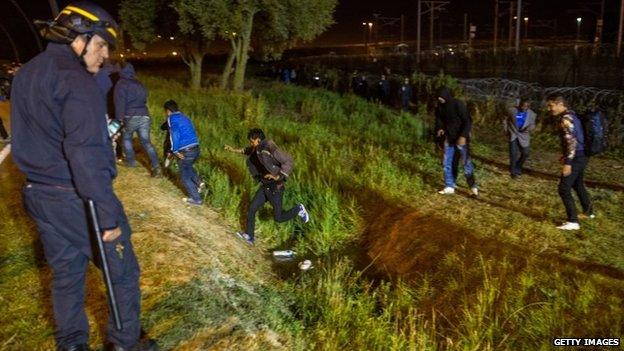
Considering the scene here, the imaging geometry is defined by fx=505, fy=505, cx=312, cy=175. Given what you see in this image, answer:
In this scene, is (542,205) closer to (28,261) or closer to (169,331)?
(169,331)

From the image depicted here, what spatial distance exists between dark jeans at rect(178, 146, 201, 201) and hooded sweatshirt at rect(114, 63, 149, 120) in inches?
44.2

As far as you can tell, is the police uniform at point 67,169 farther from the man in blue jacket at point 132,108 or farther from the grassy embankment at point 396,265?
the man in blue jacket at point 132,108

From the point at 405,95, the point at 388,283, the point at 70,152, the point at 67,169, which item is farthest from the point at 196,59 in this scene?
the point at 70,152

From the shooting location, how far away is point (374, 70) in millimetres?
34281

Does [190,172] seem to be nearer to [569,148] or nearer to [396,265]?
[396,265]

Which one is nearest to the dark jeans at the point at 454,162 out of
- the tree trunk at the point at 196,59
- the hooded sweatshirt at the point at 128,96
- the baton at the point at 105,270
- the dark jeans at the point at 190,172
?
the dark jeans at the point at 190,172

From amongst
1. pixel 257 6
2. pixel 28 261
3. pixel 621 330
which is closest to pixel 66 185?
pixel 28 261

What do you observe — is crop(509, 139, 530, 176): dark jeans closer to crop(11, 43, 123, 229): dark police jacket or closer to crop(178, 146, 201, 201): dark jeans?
crop(178, 146, 201, 201): dark jeans

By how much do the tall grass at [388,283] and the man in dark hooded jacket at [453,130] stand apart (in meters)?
0.82

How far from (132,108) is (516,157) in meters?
6.96

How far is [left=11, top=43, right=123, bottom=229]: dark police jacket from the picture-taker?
252cm

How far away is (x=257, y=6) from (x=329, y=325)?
50.8 ft

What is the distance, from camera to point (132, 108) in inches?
286

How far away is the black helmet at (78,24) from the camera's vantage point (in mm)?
2646
